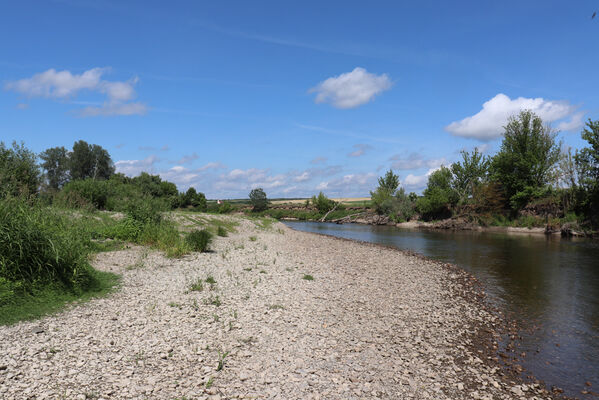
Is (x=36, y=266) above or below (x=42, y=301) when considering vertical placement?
above

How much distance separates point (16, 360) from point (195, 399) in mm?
3546

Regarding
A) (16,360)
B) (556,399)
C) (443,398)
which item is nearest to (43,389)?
(16,360)

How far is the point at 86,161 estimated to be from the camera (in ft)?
270

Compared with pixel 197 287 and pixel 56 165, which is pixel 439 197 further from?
pixel 56 165

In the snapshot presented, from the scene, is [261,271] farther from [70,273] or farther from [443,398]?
[443,398]

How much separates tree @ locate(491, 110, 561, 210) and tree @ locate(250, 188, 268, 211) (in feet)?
231

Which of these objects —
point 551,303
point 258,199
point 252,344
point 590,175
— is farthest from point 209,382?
point 258,199

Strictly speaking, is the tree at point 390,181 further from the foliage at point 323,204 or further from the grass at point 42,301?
the grass at point 42,301

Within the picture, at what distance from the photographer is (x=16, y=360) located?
6.46 metres

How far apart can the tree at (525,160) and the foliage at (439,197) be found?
10179 mm

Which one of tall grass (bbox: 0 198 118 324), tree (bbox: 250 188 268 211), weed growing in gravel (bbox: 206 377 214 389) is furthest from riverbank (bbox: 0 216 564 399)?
tree (bbox: 250 188 268 211)

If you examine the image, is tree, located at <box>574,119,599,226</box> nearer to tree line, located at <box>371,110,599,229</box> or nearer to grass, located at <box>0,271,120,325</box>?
tree line, located at <box>371,110,599,229</box>

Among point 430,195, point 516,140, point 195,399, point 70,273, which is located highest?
point 516,140

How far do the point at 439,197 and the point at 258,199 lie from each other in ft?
198
